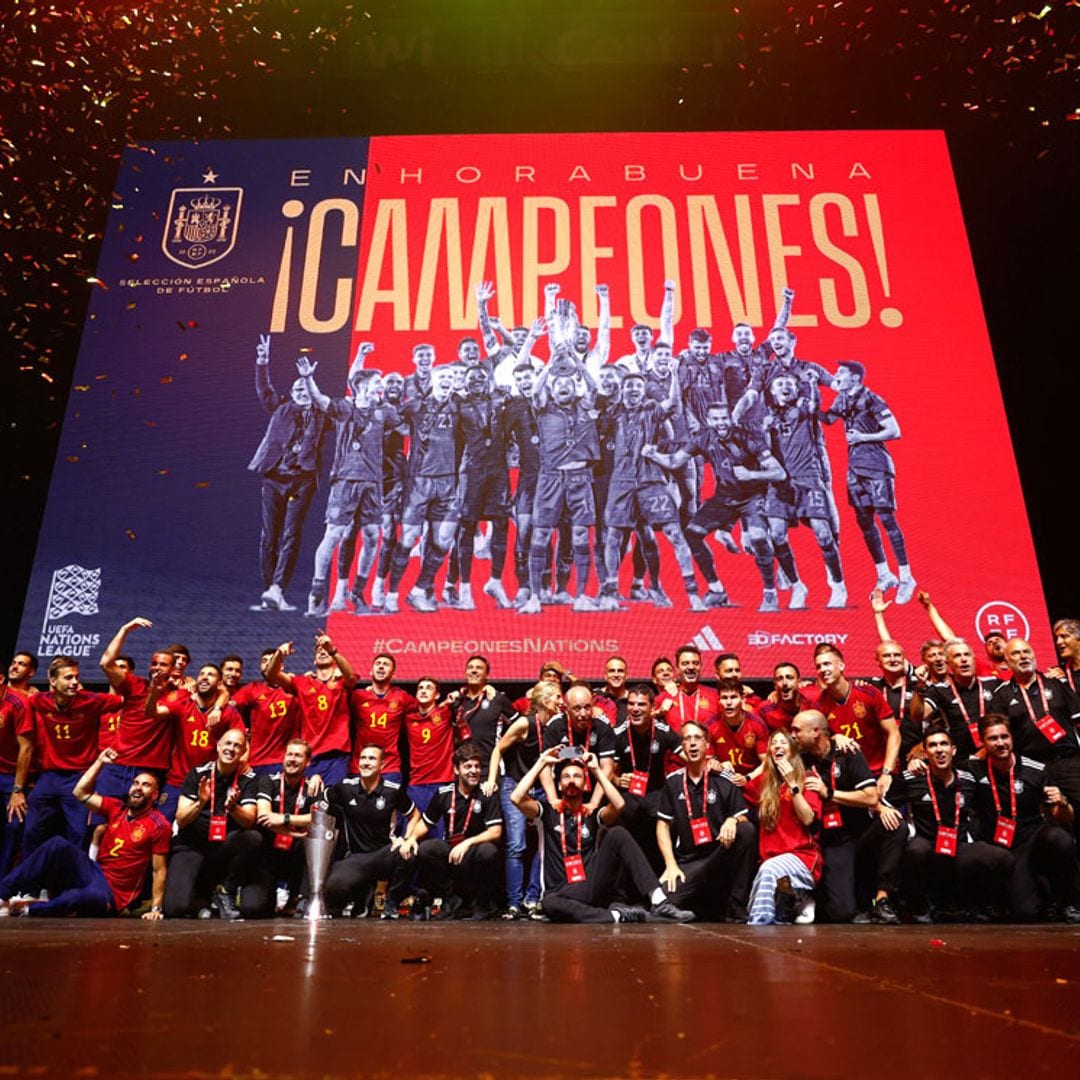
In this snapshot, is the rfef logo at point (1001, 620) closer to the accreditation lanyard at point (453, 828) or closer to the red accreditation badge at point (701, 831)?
the red accreditation badge at point (701, 831)

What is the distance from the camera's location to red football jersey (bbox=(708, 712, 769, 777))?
5.93 m

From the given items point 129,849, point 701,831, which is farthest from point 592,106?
point 129,849

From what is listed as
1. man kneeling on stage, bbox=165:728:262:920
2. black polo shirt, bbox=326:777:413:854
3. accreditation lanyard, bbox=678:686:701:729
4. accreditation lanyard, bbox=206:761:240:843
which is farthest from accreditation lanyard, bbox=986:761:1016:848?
accreditation lanyard, bbox=206:761:240:843

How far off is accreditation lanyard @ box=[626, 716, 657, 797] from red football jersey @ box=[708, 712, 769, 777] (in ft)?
1.22

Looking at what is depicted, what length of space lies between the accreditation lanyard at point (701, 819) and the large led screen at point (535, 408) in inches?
59.5

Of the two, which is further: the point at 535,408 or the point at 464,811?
the point at 535,408

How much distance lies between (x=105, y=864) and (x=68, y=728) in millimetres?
1062

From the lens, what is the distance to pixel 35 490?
879cm

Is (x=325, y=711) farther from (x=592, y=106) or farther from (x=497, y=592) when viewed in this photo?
(x=592, y=106)

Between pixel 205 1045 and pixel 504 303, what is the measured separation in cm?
739

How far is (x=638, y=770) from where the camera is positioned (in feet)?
19.2

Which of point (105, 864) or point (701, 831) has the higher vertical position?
point (701, 831)

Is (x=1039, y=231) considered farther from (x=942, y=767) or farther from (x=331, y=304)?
(x=331, y=304)

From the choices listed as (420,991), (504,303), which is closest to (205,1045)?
(420,991)
